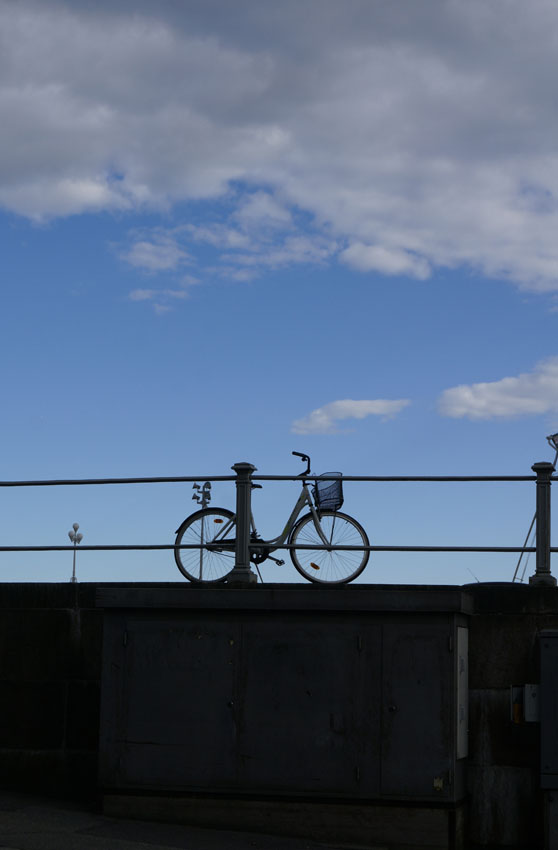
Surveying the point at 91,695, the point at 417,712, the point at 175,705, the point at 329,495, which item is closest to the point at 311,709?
the point at 417,712

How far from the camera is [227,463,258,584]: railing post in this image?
12.5m

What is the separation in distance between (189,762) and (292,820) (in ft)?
3.66

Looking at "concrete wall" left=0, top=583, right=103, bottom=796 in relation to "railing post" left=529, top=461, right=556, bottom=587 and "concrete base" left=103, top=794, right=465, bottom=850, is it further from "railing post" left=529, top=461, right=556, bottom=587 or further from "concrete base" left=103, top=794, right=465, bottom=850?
"railing post" left=529, top=461, right=556, bottom=587

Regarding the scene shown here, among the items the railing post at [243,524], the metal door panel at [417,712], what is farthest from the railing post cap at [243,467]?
the metal door panel at [417,712]

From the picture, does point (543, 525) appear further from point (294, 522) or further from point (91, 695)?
point (91, 695)

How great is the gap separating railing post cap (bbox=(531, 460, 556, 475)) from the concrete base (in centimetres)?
346

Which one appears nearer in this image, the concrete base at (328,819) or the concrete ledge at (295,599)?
the concrete base at (328,819)

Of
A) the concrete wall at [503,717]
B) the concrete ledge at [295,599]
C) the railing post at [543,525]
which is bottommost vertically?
the concrete wall at [503,717]

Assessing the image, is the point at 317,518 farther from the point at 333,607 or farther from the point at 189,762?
the point at 189,762

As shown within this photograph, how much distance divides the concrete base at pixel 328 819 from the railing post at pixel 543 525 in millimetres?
2433

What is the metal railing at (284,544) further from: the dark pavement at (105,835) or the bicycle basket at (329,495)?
the dark pavement at (105,835)

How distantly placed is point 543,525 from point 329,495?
2564 millimetres

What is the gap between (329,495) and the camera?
13320mm

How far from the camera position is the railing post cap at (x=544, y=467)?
1201 cm
